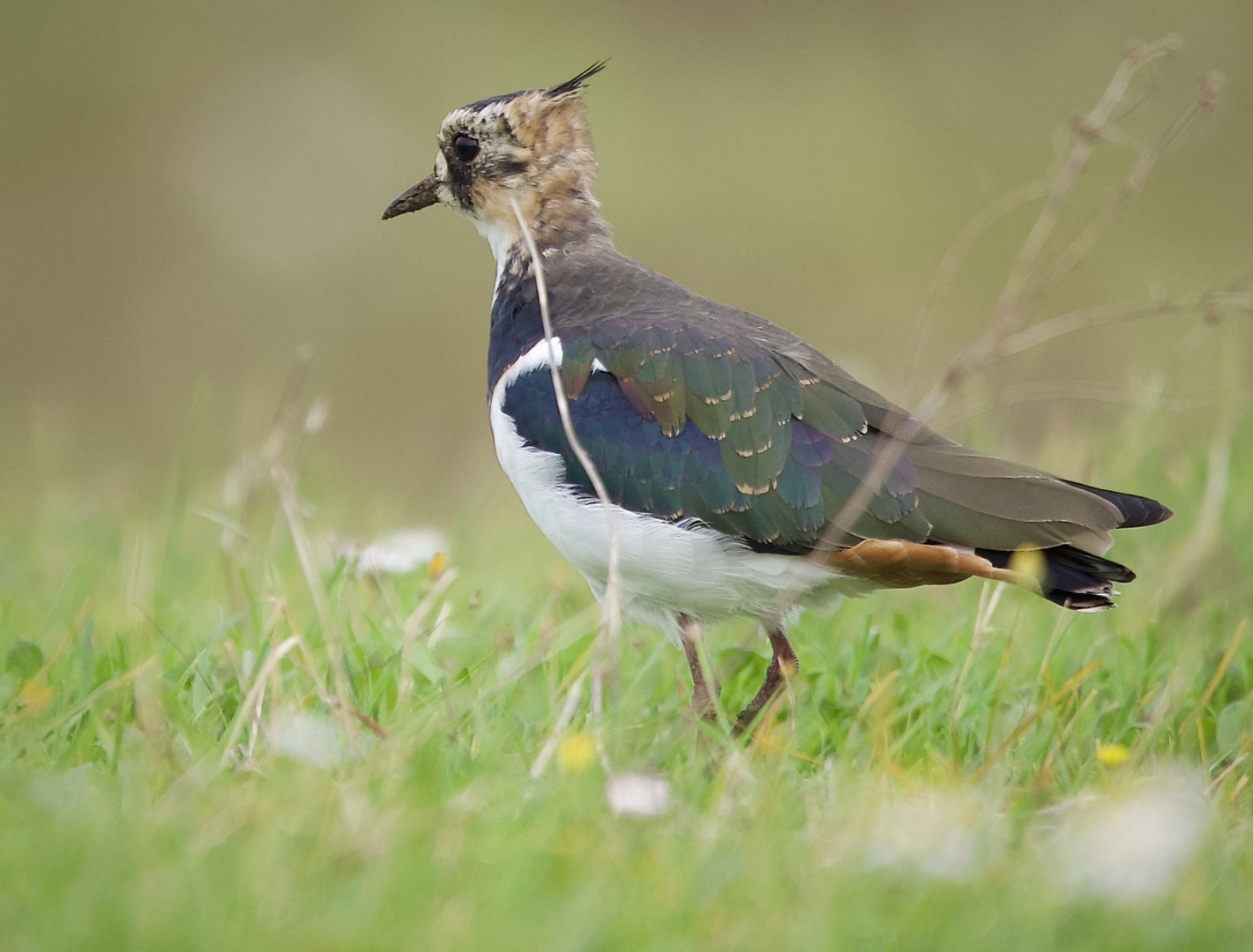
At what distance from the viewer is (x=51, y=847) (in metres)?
2.57

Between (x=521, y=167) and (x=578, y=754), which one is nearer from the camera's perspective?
(x=578, y=754)

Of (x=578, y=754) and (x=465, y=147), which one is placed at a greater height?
(x=465, y=147)

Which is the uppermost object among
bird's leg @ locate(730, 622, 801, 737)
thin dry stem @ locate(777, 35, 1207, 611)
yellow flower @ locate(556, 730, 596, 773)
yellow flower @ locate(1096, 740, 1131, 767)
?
thin dry stem @ locate(777, 35, 1207, 611)

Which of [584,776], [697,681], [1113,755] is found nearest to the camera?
[584,776]

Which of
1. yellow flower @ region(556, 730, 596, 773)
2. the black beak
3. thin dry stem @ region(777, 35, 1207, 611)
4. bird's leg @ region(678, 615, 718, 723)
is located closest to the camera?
yellow flower @ region(556, 730, 596, 773)

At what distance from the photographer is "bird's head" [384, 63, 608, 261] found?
5.08 meters

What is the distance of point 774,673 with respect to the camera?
167 inches

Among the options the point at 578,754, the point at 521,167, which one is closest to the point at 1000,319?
the point at 578,754

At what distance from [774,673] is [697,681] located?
337 millimetres

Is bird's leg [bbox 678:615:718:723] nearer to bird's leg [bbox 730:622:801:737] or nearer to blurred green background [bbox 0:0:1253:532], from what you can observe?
bird's leg [bbox 730:622:801:737]

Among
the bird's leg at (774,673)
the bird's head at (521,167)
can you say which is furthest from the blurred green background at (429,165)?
the bird's leg at (774,673)

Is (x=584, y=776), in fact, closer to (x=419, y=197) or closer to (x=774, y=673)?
(x=774, y=673)

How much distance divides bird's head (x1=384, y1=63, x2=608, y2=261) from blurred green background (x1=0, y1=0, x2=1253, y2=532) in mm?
5283

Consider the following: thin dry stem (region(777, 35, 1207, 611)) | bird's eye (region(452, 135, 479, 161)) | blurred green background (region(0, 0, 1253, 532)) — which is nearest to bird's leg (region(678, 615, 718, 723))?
thin dry stem (region(777, 35, 1207, 611))
